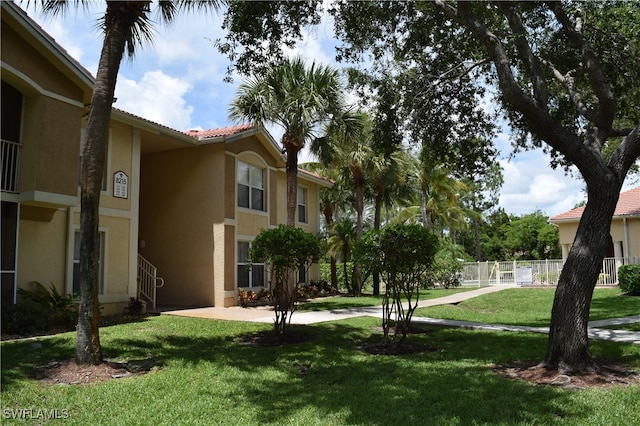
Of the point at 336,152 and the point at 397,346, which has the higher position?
the point at 336,152

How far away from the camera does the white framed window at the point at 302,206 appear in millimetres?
23734

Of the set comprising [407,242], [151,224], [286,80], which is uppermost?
[286,80]

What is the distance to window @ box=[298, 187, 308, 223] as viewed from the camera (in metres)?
23.7

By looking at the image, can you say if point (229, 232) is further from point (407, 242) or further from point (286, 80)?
point (407, 242)

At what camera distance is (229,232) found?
17406 millimetres

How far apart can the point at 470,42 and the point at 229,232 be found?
10037mm

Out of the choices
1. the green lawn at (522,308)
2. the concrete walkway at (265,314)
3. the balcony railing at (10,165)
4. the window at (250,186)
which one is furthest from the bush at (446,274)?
the balcony railing at (10,165)

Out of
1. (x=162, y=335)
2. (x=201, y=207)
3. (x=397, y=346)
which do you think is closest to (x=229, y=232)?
(x=201, y=207)

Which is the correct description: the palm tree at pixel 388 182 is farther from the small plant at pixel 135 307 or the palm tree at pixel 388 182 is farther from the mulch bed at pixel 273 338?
the mulch bed at pixel 273 338

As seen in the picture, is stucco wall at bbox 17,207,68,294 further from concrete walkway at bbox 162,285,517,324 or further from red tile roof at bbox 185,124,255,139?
red tile roof at bbox 185,124,255,139

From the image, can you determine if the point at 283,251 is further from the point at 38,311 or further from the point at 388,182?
the point at 388,182

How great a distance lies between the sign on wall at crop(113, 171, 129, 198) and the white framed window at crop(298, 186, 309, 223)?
399 inches

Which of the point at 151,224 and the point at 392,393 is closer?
the point at 392,393

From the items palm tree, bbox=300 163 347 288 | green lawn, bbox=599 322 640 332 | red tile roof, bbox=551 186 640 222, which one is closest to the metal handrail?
palm tree, bbox=300 163 347 288
